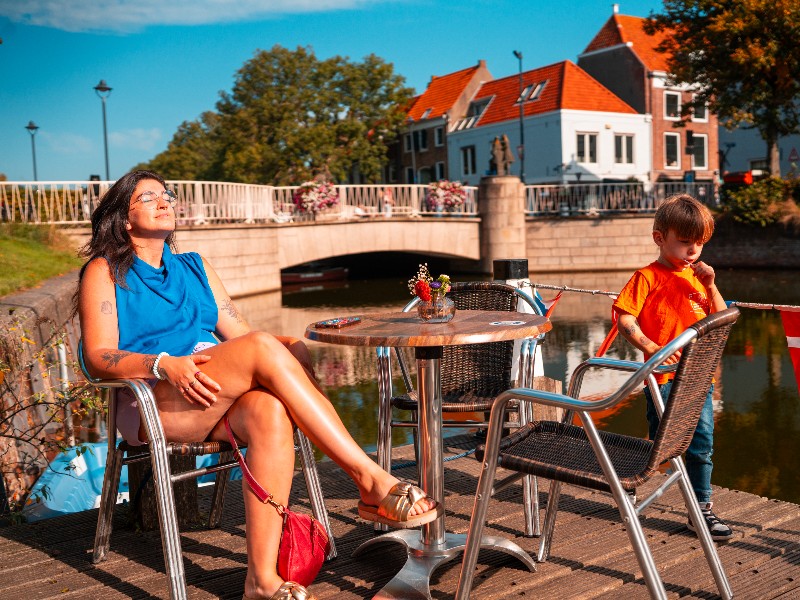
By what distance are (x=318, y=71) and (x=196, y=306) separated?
147ft

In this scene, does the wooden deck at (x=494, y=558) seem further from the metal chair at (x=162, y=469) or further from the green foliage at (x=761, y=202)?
the green foliage at (x=761, y=202)

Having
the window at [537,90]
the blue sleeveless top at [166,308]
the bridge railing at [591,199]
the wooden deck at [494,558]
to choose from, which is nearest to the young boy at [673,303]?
the wooden deck at [494,558]

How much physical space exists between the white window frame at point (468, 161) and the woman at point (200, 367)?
3868 centimetres

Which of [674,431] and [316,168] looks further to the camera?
[316,168]

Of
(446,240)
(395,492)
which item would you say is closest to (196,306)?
(395,492)

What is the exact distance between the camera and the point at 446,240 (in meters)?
26.2

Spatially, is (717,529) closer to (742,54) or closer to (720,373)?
(720,373)

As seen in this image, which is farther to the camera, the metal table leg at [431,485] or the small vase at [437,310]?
the small vase at [437,310]

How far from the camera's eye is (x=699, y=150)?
39.9m

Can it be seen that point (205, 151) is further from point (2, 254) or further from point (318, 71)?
point (2, 254)

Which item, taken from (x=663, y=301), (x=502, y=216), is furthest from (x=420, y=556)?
(x=502, y=216)

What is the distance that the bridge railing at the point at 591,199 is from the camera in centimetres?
2792

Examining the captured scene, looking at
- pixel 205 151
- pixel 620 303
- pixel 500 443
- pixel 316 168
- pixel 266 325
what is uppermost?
pixel 205 151

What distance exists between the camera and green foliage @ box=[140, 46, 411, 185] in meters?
44.2
